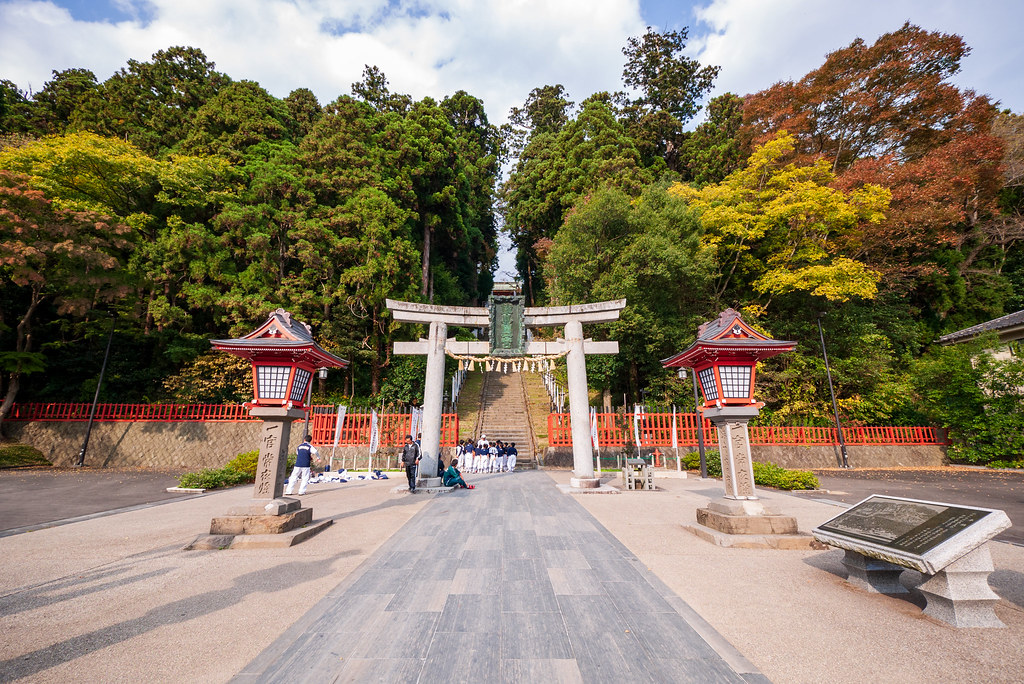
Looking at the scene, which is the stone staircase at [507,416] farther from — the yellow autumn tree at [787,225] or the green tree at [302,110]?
the green tree at [302,110]

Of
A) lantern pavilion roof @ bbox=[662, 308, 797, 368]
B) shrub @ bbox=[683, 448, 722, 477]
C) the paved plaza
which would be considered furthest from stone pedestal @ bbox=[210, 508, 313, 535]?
shrub @ bbox=[683, 448, 722, 477]

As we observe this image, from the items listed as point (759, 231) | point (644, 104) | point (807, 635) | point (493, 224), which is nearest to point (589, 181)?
point (759, 231)

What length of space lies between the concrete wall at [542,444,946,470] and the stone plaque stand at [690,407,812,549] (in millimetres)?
9300

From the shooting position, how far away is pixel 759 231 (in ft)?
59.9

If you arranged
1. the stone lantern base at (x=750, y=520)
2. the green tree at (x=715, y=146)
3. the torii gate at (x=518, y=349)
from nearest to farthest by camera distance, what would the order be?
1. the stone lantern base at (x=750, y=520)
2. the torii gate at (x=518, y=349)
3. the green tree at (x=715, y=146)

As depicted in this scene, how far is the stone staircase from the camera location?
18172mm

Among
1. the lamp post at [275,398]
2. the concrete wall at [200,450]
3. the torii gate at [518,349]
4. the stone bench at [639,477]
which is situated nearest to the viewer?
the lamp post at [275,398]

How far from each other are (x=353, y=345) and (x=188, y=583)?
15.3 m

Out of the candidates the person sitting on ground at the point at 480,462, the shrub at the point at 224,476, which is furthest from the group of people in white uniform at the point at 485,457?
the shrub at the point at 224,476

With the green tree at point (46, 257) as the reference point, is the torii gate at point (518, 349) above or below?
below

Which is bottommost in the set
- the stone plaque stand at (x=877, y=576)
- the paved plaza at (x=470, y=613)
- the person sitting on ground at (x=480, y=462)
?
the paved plaza at (x=470, y=613)

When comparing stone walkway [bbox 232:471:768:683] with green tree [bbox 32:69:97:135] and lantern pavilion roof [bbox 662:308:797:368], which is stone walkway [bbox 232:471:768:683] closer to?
lantern pavilion roof [bbox 662:308:797:368]

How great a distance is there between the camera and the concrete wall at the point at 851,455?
51.4 feet

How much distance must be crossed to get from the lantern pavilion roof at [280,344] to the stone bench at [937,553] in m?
8.13
